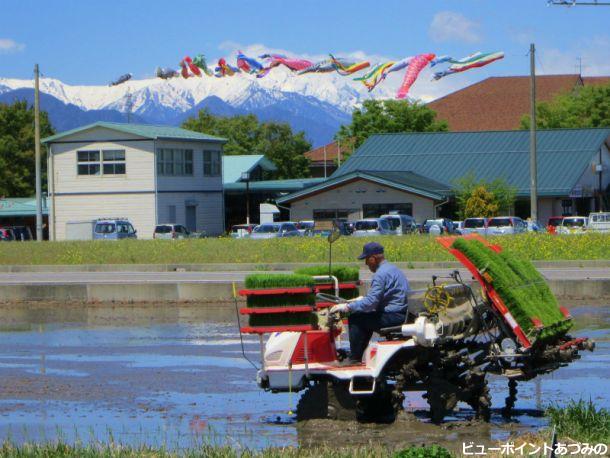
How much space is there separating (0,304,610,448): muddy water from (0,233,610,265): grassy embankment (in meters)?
12.4

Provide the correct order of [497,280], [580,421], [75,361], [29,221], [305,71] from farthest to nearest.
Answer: [29,221] < [305,71] < [75,361] < [497,280] < [580,421]

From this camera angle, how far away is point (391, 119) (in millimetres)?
85312

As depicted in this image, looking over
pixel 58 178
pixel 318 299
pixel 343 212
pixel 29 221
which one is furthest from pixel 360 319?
pixel 29 221

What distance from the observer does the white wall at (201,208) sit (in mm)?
65500

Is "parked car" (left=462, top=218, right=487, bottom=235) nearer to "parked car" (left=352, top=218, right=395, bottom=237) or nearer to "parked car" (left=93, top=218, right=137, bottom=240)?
"parked car" (left=352, top=218, right=395, bottom=237)

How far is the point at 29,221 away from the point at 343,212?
71.3 ft

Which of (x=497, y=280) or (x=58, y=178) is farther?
(x=58, y=178)

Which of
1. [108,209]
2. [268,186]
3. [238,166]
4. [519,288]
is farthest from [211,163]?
[519,288]

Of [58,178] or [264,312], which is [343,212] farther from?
[264,312]

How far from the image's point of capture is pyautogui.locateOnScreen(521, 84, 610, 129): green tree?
8094 cm

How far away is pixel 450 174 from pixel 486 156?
8.55 feet

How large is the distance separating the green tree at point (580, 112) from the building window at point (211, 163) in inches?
945

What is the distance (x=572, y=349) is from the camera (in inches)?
467

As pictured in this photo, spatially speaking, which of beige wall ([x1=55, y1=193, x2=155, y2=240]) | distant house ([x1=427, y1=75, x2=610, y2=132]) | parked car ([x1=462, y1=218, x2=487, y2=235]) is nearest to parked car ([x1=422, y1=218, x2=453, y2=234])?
parked car ([x1=462, y1=218, x2=487, y2=235])
